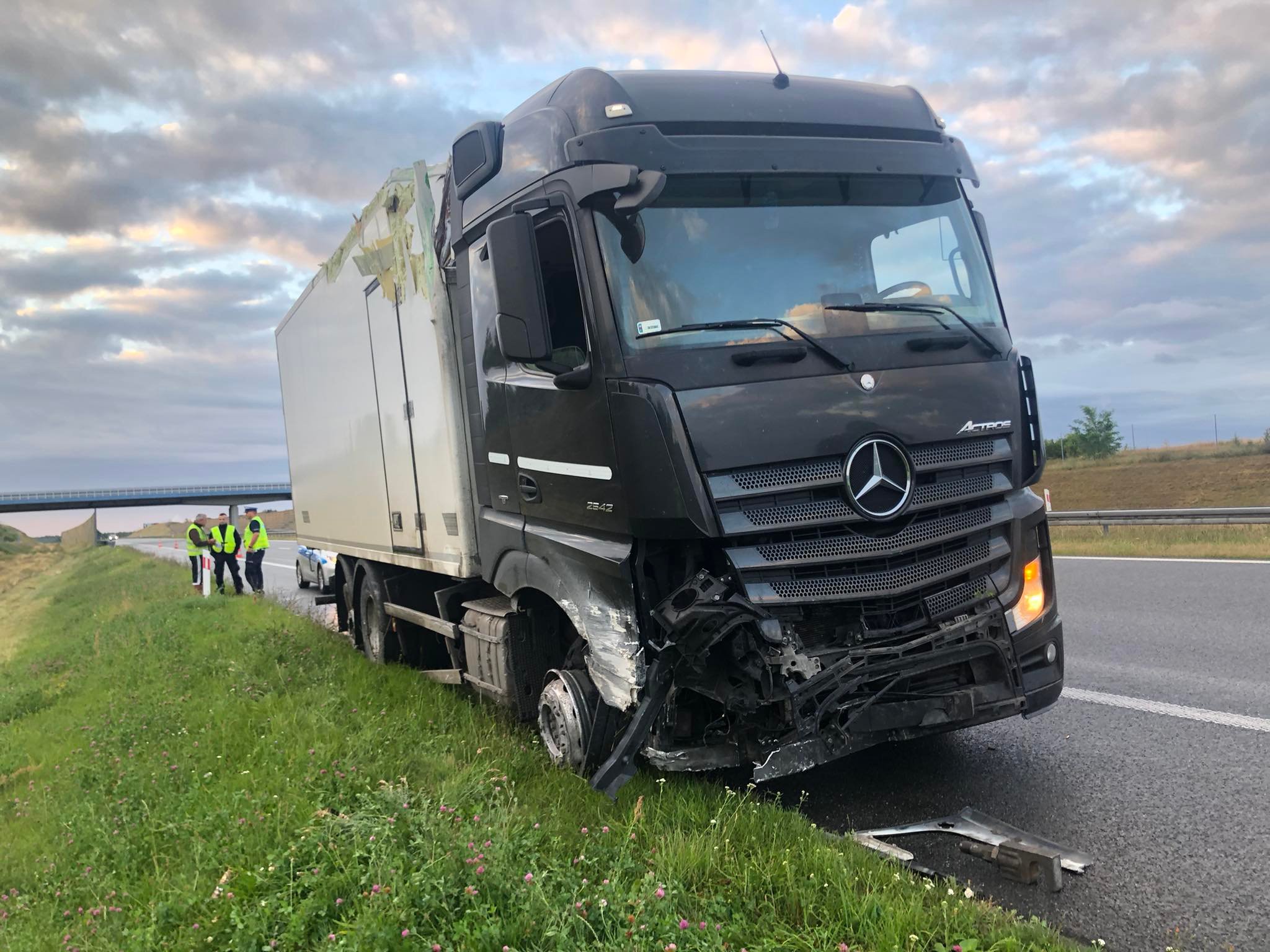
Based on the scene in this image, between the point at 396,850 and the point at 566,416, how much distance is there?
1933mm

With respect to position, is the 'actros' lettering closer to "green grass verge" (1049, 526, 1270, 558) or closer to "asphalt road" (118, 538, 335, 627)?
"asphalt road" (118, 538, 335, 627)

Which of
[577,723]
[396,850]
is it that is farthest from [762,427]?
[396,850]

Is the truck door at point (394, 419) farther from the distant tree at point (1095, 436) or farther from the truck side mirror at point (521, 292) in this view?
the distant tree at point (1095, 436)

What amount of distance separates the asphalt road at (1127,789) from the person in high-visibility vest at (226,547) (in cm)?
1622

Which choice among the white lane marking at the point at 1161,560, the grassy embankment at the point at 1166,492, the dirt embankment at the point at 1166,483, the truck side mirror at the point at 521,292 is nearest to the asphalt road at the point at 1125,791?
the truck side mirror at the point at 521,292

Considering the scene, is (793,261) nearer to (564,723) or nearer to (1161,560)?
(564,723)

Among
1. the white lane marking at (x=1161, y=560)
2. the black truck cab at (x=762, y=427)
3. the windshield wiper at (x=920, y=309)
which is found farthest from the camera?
the white lane marking at (x=1161, y=560)

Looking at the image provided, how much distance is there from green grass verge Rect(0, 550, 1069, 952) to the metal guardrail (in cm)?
1107

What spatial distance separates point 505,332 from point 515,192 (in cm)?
89

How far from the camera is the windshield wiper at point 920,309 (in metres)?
4.13

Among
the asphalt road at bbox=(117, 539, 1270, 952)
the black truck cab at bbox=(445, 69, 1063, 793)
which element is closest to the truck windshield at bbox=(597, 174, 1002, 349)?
the black truck cab at bbox=(445, 69, 1063, 793)

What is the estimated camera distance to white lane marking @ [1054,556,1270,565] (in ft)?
36.0

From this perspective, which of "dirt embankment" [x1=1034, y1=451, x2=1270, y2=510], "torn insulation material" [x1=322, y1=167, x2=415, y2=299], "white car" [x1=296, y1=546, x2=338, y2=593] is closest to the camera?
"torn insulation material" [x1=322, y1=167, x2=415, y2=299]

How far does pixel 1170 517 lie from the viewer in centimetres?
1512
